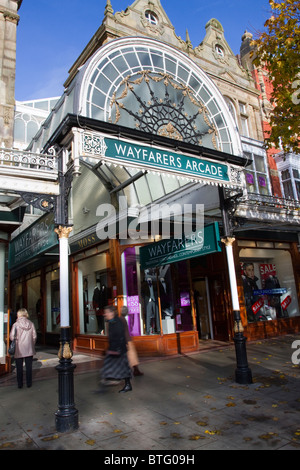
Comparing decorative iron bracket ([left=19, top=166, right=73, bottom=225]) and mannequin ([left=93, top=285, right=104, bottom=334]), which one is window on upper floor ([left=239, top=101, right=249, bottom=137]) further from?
decorative iron bracket ([left=19, top=166, right=73, bottom=225])

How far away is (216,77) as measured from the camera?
1667 centimetres

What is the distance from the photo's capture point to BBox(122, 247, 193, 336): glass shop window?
10.8m

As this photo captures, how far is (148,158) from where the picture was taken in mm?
6594

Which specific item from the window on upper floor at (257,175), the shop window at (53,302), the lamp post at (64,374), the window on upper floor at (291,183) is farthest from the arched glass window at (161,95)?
the shop window at (53,302)

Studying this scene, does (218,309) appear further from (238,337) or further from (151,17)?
(151,17)

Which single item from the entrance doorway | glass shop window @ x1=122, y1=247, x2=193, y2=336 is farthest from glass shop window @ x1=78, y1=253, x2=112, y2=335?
the entrance doorway

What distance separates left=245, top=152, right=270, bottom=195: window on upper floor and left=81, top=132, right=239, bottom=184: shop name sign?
25.7 feet

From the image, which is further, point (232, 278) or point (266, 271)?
point (266, 271)

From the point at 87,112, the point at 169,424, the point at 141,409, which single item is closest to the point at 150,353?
the point at 141,409

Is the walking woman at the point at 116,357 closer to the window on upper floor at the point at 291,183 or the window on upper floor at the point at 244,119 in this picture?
the window on upper floor at the point at 291,183

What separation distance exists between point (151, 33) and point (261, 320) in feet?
44.7

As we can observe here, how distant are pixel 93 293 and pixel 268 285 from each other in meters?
7.74

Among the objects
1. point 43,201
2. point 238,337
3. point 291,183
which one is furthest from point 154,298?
point 291,183

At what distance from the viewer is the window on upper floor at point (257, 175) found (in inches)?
596
